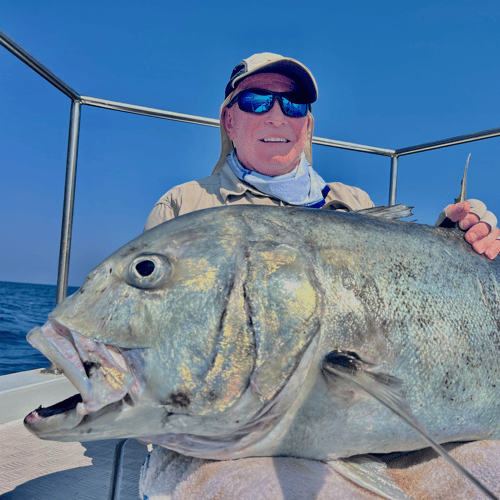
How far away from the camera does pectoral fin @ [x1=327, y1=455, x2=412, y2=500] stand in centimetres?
147

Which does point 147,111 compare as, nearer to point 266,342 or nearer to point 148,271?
point 148,271

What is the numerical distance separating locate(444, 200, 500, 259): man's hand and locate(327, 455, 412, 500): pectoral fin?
0.94 m

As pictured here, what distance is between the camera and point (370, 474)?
60.5 inches

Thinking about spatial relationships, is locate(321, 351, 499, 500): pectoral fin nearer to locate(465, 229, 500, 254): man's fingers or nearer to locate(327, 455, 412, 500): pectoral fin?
locate(327, 455, 412, 500): pectoral fin

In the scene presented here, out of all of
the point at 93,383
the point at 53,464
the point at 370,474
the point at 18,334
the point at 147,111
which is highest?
the point at 147,111

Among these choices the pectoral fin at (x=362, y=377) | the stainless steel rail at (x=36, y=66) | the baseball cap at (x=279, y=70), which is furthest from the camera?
the stainless steel rail at (x=36, y=66)

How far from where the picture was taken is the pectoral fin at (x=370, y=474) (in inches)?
57.9

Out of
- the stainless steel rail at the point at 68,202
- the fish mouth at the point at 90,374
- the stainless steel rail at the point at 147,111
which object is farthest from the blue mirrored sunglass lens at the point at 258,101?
the fish mouth at the point at 90,374

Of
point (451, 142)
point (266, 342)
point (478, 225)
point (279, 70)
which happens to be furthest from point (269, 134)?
point (451, 142)

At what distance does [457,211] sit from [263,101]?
4.75ft

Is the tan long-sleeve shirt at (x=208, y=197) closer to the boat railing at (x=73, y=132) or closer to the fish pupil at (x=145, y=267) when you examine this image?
the boat railing at (x=73, y=132)

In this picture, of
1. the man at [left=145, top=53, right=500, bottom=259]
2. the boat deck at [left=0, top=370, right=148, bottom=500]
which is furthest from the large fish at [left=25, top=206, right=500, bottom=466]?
the man at [left=145, top=53, right=500, bottom=259]

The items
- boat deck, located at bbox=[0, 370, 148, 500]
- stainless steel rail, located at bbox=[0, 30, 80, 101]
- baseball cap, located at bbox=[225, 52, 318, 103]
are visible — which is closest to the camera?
boat deck, located at bbox=[0, 370, 148, 500]

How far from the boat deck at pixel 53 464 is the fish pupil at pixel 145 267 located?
50.0 inches
